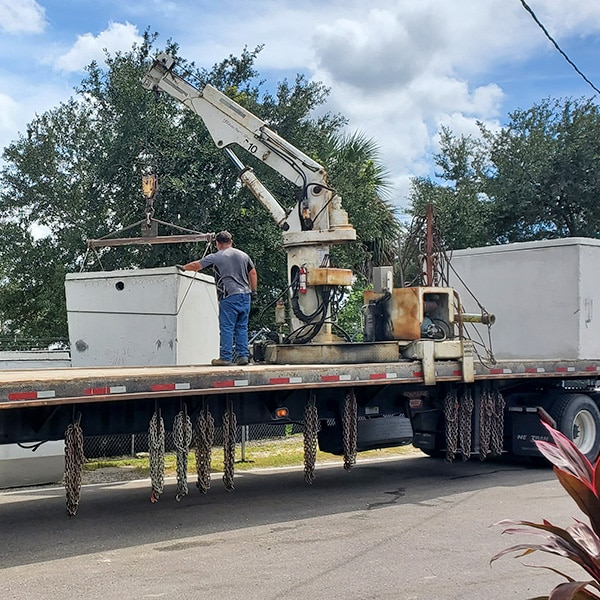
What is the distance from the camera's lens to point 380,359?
9453 millimetres

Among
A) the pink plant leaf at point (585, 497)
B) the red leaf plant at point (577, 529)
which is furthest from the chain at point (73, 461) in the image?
the pink plant leaf at point (585, 497)

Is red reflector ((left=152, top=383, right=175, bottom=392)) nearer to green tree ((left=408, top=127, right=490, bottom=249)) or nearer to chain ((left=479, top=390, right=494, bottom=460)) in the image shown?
chain ((left=479, top=390, right=494, bottom=460))

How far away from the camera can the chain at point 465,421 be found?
1012 cm

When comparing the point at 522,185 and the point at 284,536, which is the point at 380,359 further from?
the point at 522,185

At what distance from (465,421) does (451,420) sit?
0.31 metres

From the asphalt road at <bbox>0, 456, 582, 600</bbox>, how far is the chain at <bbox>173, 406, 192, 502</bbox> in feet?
1.38

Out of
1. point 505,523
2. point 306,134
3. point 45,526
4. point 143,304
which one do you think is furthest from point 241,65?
point 505,523

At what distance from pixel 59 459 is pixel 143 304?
8.61 ft

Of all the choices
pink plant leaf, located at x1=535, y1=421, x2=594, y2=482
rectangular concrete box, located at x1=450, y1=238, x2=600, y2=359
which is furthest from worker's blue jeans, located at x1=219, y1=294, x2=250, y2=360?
pink plant leaf, located at x1=535, y1=421, x2=594, y2=482

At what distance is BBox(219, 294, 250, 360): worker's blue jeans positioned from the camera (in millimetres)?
9336

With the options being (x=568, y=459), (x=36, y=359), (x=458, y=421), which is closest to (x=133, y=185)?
(x=36, y=359)

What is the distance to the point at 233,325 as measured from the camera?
942cm

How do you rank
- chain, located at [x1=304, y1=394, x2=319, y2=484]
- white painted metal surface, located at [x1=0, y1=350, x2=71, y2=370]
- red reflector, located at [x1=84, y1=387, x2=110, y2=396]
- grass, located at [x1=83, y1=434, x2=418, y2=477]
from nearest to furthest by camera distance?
red reflector, located at [x1=84, y1=387, x2=110, y2=396], chain, located at [x1=304, y1=394, x2=319, y2=484], white painted metal surface, located at [x1=0, y1=350, x2=71, y2=370], grass, located at [x1=83, y1=434, x2=418, y2=477]

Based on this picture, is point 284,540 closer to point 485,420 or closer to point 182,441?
point 182,441
